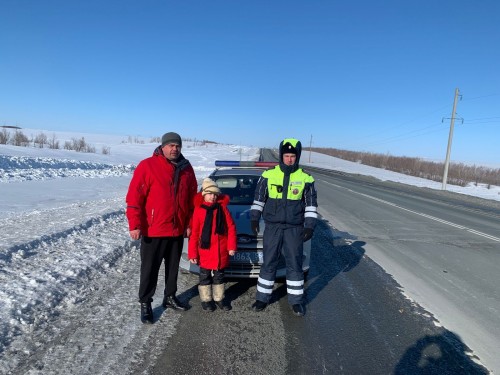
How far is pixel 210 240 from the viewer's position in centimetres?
401

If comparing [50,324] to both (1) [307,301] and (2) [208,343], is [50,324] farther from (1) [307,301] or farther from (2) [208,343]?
(1) [307,301]

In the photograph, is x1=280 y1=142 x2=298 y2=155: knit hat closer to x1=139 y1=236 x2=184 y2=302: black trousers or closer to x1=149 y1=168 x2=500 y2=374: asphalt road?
x1=139 y1=236 x2=184 y2=302: black trousers

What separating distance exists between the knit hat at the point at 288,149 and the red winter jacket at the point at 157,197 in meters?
1.13

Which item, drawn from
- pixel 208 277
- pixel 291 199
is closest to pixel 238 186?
pixel 291 199

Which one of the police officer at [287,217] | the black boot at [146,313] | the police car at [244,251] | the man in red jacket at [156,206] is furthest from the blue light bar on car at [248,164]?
the black boot at [146,313]

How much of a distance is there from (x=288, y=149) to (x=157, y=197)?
1.53 m

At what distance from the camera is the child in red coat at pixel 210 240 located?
4.01m

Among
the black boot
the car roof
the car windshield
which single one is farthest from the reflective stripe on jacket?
the car roof

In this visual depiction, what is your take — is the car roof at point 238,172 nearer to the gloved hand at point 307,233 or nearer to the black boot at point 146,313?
the gloved hand at point 307,233

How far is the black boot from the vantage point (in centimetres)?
361

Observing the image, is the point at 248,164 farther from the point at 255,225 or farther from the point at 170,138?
the point at 170,138

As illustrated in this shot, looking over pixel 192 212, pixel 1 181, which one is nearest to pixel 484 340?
pixel 192 212

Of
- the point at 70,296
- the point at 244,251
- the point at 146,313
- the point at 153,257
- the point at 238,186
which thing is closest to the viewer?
the point at 146,313

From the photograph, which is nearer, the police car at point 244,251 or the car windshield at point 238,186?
the police car at point 244,251
